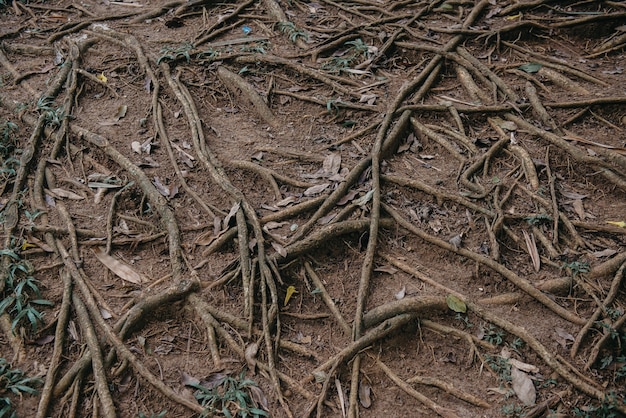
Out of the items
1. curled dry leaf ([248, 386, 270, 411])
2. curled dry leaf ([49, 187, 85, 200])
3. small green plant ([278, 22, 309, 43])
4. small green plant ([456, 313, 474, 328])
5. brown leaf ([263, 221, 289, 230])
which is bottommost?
curled dry leaf ([248, 386, 270, 411])

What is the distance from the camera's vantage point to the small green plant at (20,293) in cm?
399

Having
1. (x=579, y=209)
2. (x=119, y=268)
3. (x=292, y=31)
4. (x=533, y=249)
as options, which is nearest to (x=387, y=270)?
(x=533, y=249)

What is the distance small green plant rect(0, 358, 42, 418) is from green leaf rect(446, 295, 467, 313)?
9.33ft

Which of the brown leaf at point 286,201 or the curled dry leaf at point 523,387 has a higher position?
the brown leaf at point 286,201

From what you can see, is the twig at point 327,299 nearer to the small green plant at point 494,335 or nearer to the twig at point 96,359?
the small green plant at point 494,335

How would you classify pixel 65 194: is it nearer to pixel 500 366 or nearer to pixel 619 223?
pixel 500 366

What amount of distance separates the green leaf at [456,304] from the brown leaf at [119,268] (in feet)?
7.59

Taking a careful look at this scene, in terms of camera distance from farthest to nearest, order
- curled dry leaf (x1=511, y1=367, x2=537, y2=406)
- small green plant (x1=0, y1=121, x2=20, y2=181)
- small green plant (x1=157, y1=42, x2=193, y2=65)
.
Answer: small green plant (x1=157, y1=42, x2=193, y2=65) < small green plant (x1=0, y1=121, x2=20, y2=181) < curled dry leaf (x1=511, y1=367, x2=537, y2=406)

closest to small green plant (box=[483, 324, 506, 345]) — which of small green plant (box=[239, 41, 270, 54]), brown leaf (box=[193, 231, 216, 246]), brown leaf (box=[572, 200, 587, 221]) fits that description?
brown leaf (box=[572, 200, 587, 221])

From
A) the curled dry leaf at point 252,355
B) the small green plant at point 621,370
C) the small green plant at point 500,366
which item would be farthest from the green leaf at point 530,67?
the curled dry leaf at point 252,355

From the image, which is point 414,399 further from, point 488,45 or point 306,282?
point 488,45

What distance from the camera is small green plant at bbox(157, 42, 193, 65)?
6.23 meters

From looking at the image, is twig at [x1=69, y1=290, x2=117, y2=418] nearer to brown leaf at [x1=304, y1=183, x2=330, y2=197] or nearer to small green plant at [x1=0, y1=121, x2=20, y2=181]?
small green plant at [x1=0, y1=121, x2=20, y2=181]

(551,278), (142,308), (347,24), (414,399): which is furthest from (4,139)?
(551,278)
